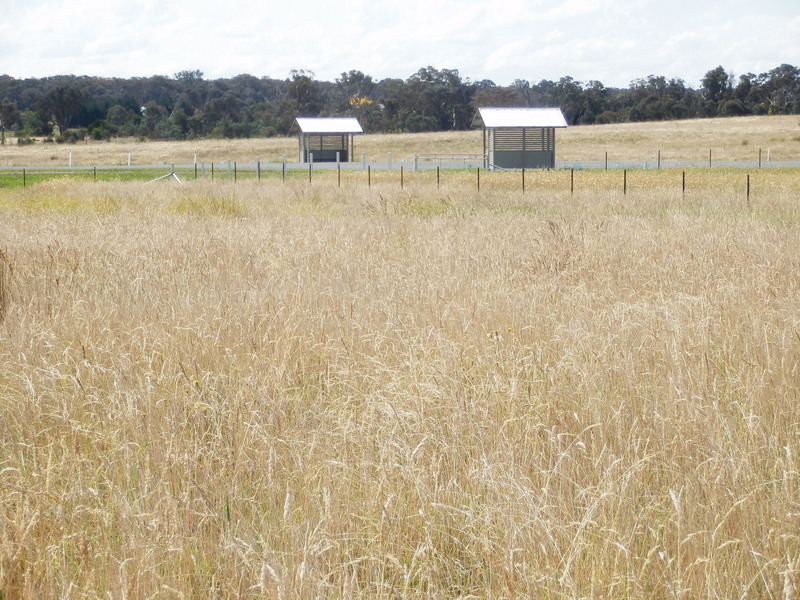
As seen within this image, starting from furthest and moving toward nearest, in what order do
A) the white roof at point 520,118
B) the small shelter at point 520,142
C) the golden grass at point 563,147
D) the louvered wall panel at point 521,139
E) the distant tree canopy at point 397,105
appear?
the distant tree canopy at point 397,105 → the golden grass at point 563,147 → the louvered wall panel at point 521,139 → the small shelter at point 520,142 → the white roof at point 520,118

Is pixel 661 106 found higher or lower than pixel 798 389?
higher

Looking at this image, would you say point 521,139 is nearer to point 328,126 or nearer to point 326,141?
point 328,126

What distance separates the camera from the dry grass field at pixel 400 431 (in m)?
3.33

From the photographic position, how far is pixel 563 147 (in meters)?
72.9

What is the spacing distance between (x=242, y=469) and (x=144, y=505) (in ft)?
1.90

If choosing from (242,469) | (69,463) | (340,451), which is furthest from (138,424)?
(340,451)

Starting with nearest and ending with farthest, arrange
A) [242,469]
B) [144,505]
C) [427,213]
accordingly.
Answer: [144,505], [242,469], [427,213]

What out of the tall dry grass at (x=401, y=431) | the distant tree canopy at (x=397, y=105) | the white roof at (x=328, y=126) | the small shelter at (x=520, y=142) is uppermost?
the distant tree canopy at (x=397, y=105)

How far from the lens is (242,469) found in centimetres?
421

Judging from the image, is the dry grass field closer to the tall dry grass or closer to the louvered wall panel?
the tall dry grass

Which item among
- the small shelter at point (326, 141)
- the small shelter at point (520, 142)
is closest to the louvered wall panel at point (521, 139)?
the small shelter at point (520, 142)

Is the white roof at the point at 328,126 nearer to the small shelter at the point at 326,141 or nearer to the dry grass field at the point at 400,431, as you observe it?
the small shelter at the point at 326,141

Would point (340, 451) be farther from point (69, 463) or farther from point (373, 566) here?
point (69, 463)

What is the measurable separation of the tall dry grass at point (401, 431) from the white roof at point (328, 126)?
49874 mm
